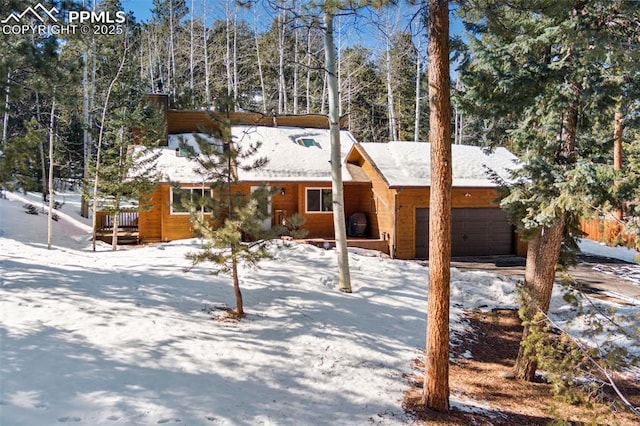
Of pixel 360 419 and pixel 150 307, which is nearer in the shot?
pixel 360 419

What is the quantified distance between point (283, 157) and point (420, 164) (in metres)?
5.47

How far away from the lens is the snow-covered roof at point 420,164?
14.8m

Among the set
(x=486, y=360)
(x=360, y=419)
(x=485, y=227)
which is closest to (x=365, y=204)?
(x=485, y=227)

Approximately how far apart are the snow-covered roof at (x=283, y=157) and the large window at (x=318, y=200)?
547 mm

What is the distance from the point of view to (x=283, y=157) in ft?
55.1

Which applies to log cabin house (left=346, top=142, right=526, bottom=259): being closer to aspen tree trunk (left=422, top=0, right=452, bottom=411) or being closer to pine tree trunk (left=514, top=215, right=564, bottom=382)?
pine tree trunk (left=514, top=215, right=564, bottom=382)

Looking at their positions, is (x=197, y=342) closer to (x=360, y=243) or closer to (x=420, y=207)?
(x=360, y=243)

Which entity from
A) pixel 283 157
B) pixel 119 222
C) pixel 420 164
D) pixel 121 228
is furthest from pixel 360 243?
pixel 119 222

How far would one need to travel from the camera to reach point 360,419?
468cm

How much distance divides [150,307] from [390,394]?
413cm

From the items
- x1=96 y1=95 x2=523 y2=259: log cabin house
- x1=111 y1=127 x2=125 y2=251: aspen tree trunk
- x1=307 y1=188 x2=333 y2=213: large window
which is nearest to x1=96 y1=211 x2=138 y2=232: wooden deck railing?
x1=111 y1=127 x2=125 y2=251: aspen tree trunk

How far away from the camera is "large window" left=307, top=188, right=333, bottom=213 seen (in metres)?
15.9

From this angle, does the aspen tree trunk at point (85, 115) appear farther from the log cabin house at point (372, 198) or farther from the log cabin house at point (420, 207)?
the log cabin house at point (420, 207)

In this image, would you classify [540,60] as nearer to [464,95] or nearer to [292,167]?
[464,95]
